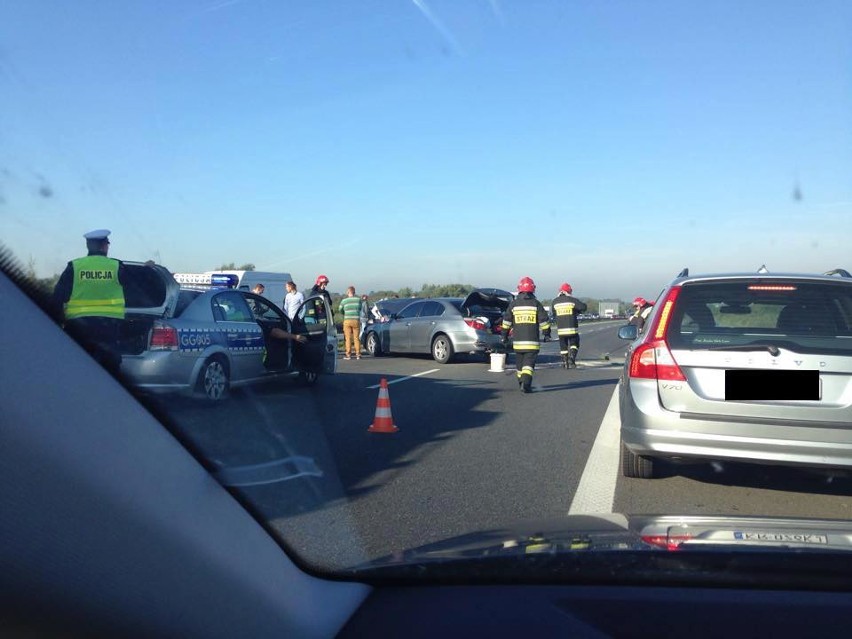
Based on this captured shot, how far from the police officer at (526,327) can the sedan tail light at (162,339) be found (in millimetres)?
8677

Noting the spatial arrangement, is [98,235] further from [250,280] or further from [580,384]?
[580,384]

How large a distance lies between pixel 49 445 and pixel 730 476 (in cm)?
584

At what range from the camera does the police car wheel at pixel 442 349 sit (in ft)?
58.7

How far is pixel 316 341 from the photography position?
11461 mm

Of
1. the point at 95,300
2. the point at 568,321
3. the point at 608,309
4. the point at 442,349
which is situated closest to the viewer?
the point at 95,300

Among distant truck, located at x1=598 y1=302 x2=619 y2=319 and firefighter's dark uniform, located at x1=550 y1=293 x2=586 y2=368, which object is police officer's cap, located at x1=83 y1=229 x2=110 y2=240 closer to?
firefighter's dark uniform, located at x1=550 y1=293 x2=586 y2=368

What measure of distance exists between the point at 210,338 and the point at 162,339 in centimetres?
394

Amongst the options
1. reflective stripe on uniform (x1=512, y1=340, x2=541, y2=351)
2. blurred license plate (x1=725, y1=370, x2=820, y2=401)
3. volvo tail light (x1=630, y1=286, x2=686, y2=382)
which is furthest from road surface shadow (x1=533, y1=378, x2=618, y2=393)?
blurred license plate (x1=725, y1=370, x2=820, y2=401)

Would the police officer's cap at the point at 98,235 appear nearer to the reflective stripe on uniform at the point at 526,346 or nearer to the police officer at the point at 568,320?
the reflective stripe on uniform at the point at 526,346

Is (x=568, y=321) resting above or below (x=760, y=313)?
below

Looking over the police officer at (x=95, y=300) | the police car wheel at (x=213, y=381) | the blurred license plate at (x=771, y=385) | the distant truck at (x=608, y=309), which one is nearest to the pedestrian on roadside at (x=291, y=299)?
the police car wheel at (x=213, y=381)

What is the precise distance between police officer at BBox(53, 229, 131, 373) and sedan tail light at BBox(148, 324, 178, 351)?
→ 1.37 ft

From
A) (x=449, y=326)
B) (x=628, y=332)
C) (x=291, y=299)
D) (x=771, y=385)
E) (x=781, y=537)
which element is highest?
(x=291, y=299)

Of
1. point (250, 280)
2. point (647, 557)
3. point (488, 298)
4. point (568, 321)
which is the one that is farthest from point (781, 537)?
point (488, 298)
